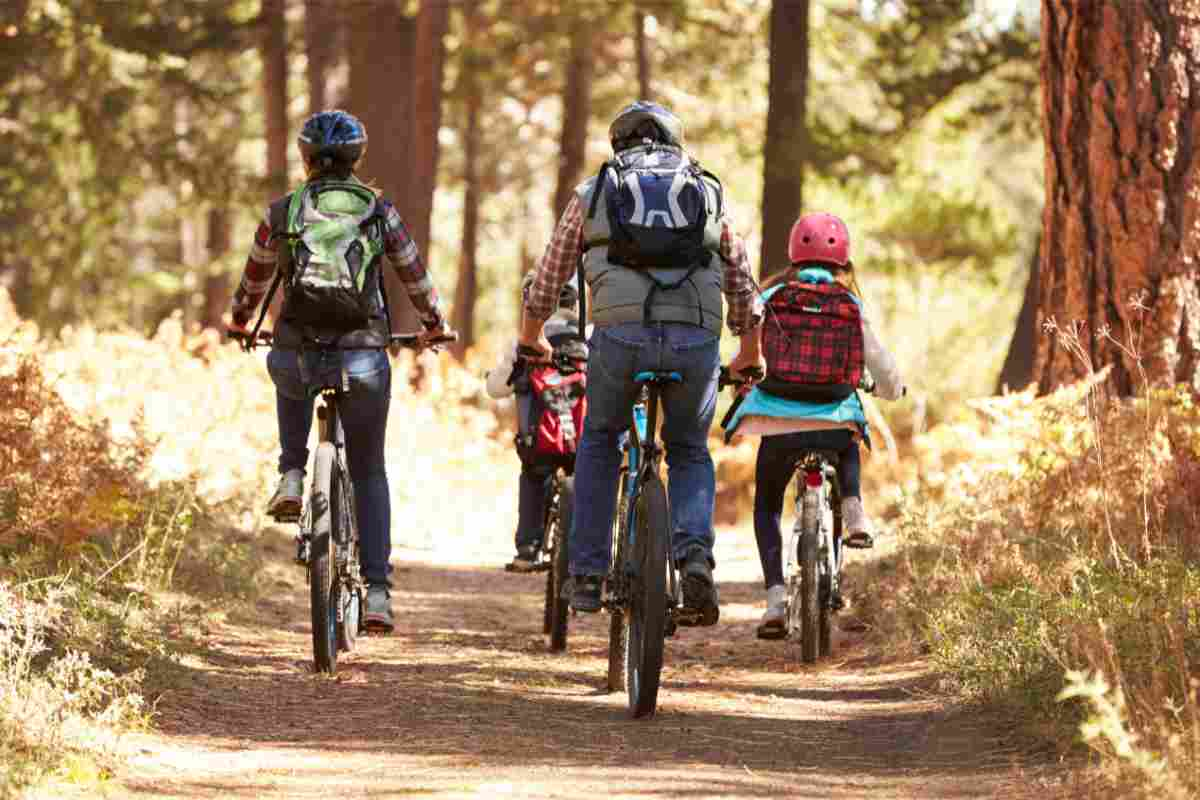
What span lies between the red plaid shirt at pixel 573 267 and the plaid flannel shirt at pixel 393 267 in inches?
28.7

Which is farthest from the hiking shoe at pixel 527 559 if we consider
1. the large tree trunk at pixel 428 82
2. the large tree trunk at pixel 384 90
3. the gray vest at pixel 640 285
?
the large tree trunk at pixel 428 82

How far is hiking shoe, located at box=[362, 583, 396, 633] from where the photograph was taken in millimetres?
7871

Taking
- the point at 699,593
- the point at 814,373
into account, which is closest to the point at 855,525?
the point at 814,373

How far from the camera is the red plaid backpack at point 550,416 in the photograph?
365 inches

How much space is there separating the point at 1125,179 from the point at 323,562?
17.9 ft

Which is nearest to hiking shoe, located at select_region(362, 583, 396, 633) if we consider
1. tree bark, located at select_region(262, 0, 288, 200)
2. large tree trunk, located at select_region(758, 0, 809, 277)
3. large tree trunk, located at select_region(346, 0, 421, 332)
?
large tree trunk, located at select_region(758, 0, 809, 277)

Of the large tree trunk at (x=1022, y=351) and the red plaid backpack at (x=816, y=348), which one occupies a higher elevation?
the large tree trunk at (x=1022, y=351)

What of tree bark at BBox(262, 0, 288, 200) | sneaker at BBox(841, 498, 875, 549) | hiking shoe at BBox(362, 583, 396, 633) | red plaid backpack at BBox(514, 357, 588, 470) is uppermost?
tree bark at BBox(262, 0, 288, 200)

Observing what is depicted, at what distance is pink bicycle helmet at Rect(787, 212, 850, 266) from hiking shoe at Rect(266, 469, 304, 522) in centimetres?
250

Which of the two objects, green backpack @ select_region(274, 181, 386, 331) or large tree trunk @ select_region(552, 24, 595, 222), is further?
large tree trunk @ select_region(552, 24, 595, 222)

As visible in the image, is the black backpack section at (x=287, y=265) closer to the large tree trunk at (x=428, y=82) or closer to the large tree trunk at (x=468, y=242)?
the large tree trunk at (x=428, y=82)

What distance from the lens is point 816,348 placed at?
8.53 metres

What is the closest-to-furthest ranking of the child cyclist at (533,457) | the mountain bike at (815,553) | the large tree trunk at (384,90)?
the mountain bike at (815,553), the child cyclist at (533,457), the large tree trunk at (384,90)

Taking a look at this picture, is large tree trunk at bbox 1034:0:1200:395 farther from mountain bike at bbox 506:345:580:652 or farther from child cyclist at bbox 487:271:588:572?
mountain bike at bbox 506:345:580:652
